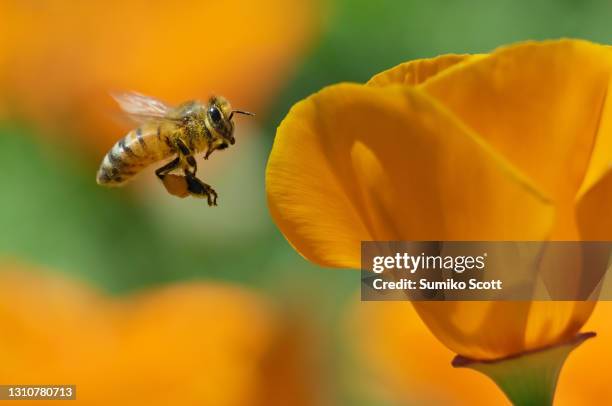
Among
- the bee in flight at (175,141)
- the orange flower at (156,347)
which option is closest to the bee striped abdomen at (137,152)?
the bee in flight at (175,141)

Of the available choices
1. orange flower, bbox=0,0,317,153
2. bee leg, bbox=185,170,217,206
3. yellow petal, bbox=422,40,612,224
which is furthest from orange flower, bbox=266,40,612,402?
orange flower, bbox=0,0,317,153

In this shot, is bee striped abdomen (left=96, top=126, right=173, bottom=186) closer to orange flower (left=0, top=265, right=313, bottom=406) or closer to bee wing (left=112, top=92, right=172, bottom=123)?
bee wing (left=112, top=92, right=172, bottom=123)

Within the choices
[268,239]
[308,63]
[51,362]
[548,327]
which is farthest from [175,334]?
[548,327]

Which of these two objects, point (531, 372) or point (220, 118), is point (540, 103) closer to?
point (531, 372)

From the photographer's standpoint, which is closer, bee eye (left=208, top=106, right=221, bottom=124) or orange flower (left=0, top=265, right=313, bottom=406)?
A: bee eye (left=208, top=106, right=221, bottom=124)

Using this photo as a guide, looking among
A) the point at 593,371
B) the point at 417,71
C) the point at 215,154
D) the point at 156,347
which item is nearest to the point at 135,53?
the point at 215,154

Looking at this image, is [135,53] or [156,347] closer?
[156,347]

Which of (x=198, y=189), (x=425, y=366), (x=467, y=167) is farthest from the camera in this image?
(x=425, y=366)

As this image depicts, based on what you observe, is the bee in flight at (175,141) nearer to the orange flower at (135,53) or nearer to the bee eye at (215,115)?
the bee eye at (215,115)
